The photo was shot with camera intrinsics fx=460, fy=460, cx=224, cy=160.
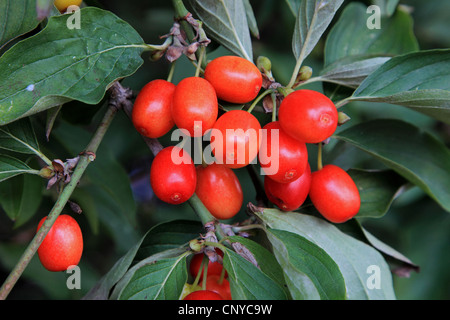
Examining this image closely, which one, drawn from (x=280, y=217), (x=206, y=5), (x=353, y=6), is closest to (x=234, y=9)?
(x=206, y=5)

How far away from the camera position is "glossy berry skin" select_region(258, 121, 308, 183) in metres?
0.99

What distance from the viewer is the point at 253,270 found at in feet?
3.14

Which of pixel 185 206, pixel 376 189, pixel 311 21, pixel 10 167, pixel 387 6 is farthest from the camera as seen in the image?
pixel 185 206

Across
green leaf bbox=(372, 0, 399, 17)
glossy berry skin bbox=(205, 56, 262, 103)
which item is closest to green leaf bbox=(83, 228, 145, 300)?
glossy berry skin bbox=(205, 56, 262, 103)

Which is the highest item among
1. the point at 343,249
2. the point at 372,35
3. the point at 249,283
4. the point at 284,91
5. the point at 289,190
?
the point at 372,35

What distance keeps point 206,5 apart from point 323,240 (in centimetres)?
66

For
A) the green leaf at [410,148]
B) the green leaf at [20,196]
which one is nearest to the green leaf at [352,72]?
the green leaf at [410,148]

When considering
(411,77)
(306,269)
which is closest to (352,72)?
(411,77)

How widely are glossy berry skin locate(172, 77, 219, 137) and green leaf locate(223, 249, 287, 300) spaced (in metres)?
0.29

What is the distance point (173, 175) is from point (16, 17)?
0.48 metres

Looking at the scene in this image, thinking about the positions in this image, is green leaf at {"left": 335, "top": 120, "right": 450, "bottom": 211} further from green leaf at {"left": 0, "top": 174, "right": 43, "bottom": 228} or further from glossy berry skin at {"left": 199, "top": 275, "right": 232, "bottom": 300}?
green leaf at {"left": 0, "top": 174, "right": 43, "bottom": 228}

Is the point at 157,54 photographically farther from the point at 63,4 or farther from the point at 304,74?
the point at 304,74

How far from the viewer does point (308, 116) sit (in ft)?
3.12
